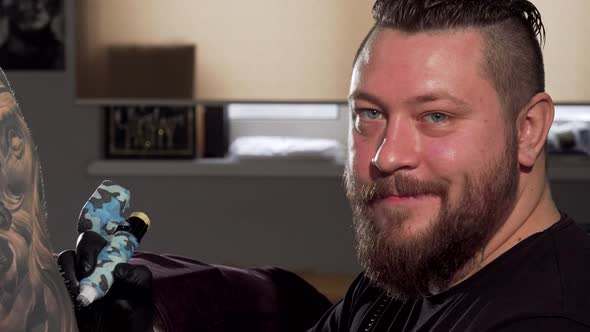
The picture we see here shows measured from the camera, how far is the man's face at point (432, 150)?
120 centimetres

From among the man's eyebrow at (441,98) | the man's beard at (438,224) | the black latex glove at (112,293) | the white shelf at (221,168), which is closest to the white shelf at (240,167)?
the white shelf at (221,168)

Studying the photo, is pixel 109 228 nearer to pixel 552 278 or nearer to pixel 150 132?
pixel 552 278

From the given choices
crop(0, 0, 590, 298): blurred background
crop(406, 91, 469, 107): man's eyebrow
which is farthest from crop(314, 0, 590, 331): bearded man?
crop(0, 0, 590, 298): blurred background

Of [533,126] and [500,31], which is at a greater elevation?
[500,31]

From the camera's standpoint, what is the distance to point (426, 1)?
1283 millimetres

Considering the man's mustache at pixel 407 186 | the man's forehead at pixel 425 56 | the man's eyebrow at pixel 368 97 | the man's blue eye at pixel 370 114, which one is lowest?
the man's mustache at pixel 407 186

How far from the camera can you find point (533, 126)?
125 cm

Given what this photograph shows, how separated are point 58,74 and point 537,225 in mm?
3122

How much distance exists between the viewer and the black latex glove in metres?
1.34

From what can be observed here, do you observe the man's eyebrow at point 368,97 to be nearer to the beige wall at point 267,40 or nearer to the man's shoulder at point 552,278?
the man's shoulder at point 552,278

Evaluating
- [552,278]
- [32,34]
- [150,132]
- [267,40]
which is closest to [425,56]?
[552,278]

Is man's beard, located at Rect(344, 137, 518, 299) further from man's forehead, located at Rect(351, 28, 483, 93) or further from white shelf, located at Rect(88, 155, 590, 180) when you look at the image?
white shelf, located at Rect(88, 155, 590, 180)

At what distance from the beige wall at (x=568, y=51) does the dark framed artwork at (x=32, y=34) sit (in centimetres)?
204

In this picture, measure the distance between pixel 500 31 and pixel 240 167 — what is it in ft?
9.03
